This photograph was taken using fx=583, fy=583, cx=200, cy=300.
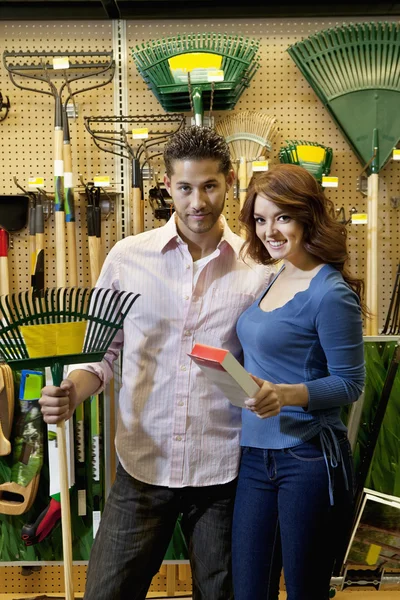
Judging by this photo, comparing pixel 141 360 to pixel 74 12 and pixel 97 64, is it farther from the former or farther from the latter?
pixel 74 12

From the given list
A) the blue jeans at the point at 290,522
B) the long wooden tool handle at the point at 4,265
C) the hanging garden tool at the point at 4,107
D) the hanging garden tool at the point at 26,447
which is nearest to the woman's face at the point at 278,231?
the blue jeans at the point at 290,522

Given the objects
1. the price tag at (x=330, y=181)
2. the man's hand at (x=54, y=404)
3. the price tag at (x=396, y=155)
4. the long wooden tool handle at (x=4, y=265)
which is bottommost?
the man's hand at (x=54, y=404)

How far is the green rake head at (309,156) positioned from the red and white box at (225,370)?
1552 mm

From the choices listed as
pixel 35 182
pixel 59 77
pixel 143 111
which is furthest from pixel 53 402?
pixel 59 77

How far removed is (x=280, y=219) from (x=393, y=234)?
1.44m

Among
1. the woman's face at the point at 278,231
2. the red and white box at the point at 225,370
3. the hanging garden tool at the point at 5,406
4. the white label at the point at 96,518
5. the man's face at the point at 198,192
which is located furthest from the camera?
the white label at the point at 96,518

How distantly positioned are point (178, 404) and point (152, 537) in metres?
0.40

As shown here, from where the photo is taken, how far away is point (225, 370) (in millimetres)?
1226

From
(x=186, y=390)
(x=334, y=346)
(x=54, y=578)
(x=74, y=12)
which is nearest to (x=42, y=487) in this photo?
(x=54, y=578)

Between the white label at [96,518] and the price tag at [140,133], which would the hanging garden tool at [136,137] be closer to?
the price tag at [140,133]

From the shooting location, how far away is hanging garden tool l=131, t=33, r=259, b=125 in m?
2.51

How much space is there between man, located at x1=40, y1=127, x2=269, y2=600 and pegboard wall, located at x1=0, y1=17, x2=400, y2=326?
1.07 meters

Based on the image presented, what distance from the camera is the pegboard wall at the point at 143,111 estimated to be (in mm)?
2746

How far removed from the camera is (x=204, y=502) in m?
1.70
